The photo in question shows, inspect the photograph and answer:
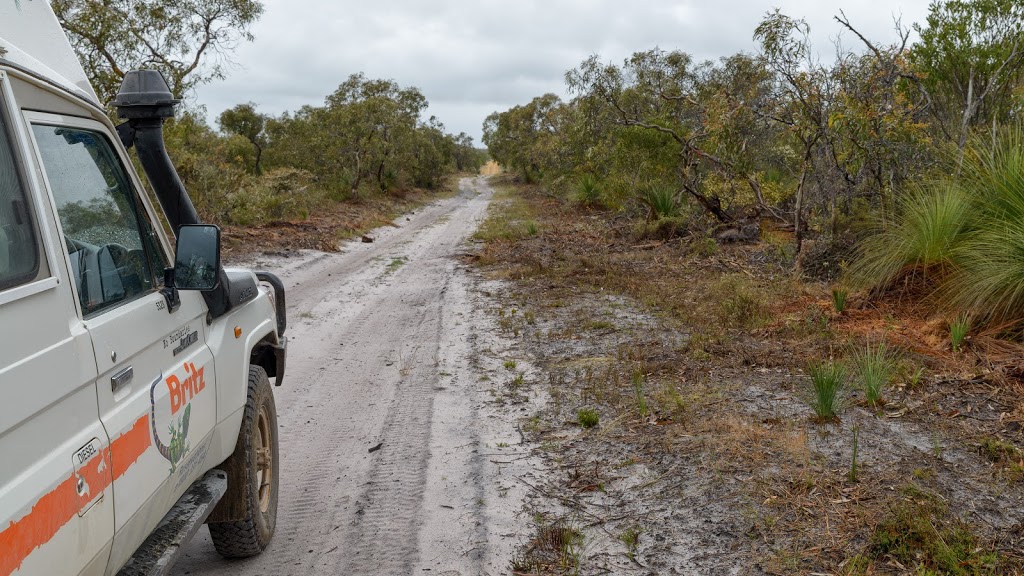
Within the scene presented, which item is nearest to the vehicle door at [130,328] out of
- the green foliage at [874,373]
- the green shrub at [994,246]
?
the green foliage at [874,373]

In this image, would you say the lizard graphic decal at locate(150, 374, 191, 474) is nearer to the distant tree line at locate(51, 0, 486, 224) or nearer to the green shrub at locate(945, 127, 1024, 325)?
the green shrub at locate(945, 127, 1024, 325)

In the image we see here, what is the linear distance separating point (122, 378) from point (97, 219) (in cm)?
63

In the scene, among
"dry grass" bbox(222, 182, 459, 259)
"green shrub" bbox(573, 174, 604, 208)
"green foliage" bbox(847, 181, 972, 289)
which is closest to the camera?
"green foliage" bbox(847, 181, 972, 289)

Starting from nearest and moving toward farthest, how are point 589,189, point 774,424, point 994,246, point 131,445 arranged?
point 131,445 → point 774,424 → point 994,246 → point 589,189

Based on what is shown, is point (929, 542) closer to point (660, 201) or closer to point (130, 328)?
point (130, 328)

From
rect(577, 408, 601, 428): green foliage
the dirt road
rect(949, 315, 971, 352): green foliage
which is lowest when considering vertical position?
the dirt road

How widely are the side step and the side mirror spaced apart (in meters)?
0.83

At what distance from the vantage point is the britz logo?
258cm

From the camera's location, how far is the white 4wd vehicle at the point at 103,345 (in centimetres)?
175

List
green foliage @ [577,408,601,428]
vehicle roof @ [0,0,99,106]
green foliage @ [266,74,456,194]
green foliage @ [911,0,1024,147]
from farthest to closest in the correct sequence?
green foliage @ [266,74,456,194] < green foliage @ [911,0,1024,147] < green foliage @ [577,408,601,428] < vehicle roof @ [0,0,99,106]

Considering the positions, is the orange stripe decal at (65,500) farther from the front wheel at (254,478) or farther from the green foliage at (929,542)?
the green foliage at (929,542)

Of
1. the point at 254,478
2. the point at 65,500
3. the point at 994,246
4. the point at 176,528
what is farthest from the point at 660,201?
the point at 65,500

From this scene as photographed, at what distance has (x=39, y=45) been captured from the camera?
2.26 meters

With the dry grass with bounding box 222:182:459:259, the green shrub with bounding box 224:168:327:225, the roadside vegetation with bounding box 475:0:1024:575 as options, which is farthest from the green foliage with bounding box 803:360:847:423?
the green shrub with bounding box 224:168:327:225
